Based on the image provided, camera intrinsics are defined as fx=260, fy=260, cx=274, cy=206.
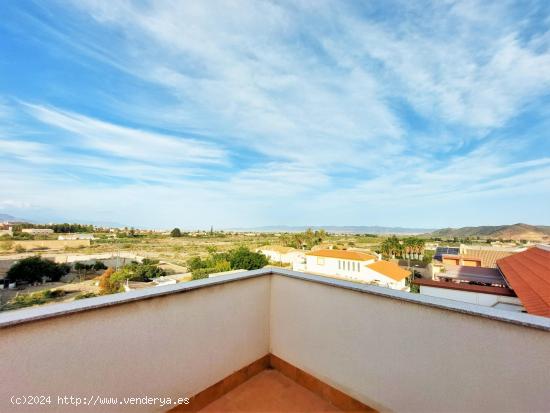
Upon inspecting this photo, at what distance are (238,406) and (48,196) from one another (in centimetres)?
2940

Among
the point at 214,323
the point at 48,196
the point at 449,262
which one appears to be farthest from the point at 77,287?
the point at 449,262

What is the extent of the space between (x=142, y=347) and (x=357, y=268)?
75.2ft

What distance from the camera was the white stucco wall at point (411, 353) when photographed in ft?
3.20

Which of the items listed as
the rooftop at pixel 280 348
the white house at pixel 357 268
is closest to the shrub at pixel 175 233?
the white house at pixel 357 268

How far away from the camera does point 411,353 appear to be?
1245 mm

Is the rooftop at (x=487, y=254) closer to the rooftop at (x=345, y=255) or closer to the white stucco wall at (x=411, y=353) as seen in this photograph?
the rooftop at (x=345, y=255)

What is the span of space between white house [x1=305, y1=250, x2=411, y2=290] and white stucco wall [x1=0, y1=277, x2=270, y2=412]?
63.0 ft

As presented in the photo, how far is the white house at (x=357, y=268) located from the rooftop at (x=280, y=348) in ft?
62.4

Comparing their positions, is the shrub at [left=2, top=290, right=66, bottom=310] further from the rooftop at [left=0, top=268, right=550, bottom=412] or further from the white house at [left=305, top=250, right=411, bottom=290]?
the rooftop at [left=0, top=268, right=550, bottom=412]

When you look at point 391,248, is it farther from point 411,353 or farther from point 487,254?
point 411,353

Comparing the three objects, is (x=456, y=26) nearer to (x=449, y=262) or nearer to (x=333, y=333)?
(x=333, y=333)

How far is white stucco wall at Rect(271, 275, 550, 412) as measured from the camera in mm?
975

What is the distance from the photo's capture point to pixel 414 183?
30.0 metres

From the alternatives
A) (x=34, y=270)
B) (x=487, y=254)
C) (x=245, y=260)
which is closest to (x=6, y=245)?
(x=34, y=270)
